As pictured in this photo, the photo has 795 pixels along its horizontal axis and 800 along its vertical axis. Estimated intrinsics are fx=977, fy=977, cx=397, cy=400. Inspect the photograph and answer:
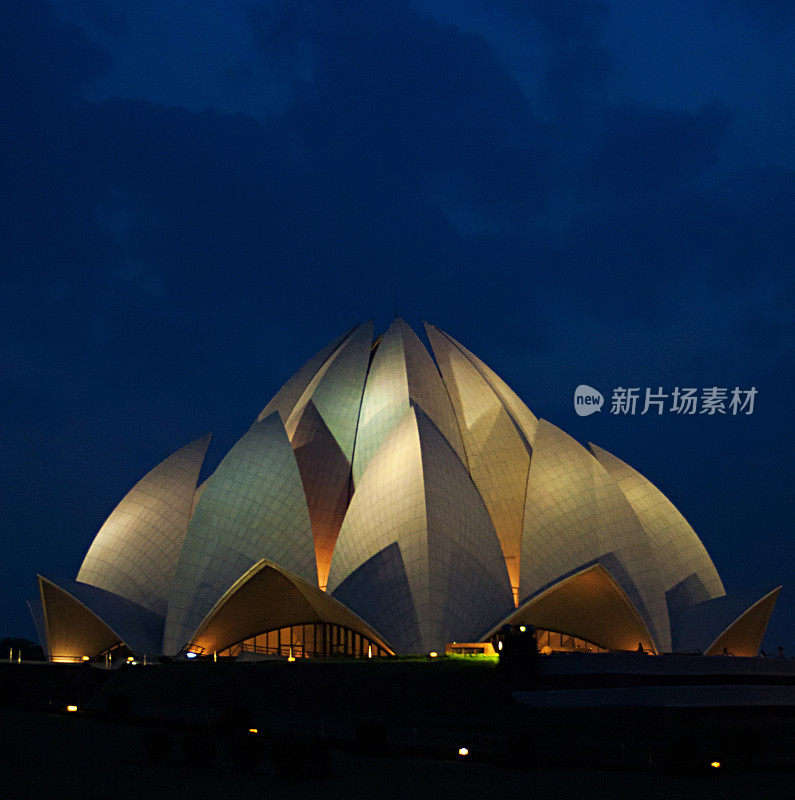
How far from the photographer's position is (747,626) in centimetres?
3206

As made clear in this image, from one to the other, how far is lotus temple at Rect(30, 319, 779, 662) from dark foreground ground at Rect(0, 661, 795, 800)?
4.73m

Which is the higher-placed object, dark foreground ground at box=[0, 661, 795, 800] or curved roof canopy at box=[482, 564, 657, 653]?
curved roof canopy at box=[482, 564, 657, 653]

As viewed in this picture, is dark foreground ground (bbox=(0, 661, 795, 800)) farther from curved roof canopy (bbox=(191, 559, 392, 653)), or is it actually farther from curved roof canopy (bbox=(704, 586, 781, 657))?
curved roof canopy (bbox=(704, 586, 781, 657))

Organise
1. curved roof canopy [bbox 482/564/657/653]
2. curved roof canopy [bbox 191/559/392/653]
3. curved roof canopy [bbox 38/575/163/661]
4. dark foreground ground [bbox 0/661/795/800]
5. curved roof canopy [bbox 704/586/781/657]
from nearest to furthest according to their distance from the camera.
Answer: dark foreground ground [bbox 0/661/795/800]
curved roof canopy [bbox 482/564/657/653]
curved roof canopy [bbox 191/559/392/653]
curved roof canopy [bbox 704/586/781/657]
curved roof canopy [bbox 38/575/163/661]

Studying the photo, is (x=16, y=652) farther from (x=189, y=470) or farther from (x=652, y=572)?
(x=652, y=572)

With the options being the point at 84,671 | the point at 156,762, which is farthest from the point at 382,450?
the point at 156,762

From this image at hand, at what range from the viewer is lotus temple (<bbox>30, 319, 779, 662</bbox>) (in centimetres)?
2786

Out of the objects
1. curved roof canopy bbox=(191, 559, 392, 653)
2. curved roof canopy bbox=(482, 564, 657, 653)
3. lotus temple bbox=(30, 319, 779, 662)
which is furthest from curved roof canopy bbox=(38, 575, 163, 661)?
curved roof canopy bbox=(482, 564, 657, 653)

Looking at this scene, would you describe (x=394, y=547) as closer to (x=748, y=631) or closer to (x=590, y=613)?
(x=590, y=613)

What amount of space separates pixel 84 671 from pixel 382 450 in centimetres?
1090

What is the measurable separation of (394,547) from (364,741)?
1243cm

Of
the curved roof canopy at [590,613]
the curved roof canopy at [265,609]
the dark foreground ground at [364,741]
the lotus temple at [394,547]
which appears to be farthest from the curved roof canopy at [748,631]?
the curved roof canopy at [265,609]

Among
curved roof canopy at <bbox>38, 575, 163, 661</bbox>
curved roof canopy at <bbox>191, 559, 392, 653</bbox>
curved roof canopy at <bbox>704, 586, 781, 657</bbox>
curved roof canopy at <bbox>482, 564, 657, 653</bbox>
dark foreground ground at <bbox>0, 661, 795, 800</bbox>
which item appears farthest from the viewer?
curved roof canopy at <bbox>38, 575, 163, 661</bbox>

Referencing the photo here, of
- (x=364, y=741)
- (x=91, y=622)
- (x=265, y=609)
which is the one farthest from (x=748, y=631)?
(x=91, y=622)
